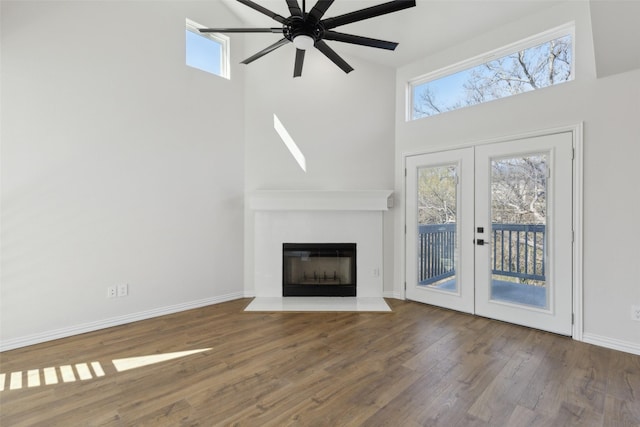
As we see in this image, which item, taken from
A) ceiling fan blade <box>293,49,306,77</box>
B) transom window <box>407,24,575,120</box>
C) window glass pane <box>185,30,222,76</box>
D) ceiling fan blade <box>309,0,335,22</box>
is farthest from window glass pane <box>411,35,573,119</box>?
window glass pane <box>185,30,222,76</box>

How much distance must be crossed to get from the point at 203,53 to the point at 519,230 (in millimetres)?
4318

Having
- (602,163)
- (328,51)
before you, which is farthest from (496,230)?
(328,51)

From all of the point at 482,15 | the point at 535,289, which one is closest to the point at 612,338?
the point at 535,289

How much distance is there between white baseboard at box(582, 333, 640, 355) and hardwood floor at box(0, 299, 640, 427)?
0.07 m

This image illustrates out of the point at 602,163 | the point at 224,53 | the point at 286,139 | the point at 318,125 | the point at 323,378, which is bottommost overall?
the point at 323,378

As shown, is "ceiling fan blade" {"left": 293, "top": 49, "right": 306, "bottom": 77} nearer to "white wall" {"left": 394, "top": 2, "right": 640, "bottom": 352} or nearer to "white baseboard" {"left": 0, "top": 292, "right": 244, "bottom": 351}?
"white wall" {"left": 394, "top": 2, "right": 640, "bottom": 352}

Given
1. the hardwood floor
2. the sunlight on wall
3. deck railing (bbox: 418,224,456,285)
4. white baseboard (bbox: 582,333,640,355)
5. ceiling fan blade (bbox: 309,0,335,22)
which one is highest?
ceiling fan blade (bbox: 309,0,335,22)

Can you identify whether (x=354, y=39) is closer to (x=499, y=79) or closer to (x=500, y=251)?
(x=499, y=79)

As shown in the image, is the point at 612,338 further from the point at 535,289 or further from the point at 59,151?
the point at 59,151

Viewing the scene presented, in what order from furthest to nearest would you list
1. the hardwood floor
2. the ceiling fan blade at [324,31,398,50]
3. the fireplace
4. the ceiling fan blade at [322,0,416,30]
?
1. the fireplace
2. the ceiling fan blade at [324,31,398,50]
3. the ceiling fan blade at [322,0,416,30]
4. the hardwood floor

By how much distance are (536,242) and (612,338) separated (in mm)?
972

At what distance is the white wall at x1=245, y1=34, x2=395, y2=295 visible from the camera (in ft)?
13.5

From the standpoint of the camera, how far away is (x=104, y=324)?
9.87ft

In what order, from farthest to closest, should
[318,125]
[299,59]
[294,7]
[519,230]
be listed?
[318,125], [519,230], [299,59], [294,7]
